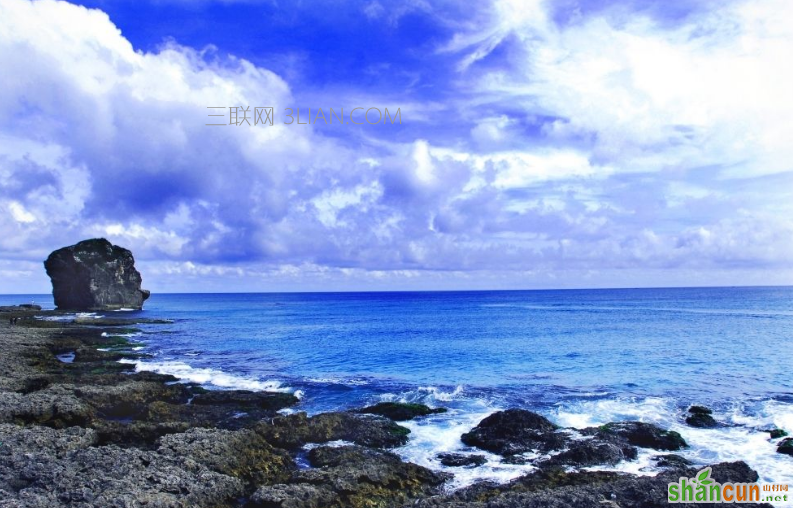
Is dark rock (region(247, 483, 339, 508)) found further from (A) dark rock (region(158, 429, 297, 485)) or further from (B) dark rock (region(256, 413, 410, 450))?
(B) dark rock (region(256, 413, 410, 450))

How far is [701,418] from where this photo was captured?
26.2 m

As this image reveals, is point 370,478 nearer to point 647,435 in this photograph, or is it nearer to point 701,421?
point 647,435

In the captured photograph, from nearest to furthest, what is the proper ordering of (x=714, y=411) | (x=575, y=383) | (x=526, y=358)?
(x=714, y=411)
(x=575, y=383)
(x=526, y=358)

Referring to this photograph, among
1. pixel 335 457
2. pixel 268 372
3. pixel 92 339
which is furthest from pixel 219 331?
pixel 335 457

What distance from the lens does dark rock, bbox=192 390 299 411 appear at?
2911cm

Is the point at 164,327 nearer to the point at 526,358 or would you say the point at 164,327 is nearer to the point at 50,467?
the point at 526,358

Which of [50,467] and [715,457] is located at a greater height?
[50,467]

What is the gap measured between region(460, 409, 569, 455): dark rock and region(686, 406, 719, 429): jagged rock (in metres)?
7.61

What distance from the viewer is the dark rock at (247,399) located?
29.1 meters

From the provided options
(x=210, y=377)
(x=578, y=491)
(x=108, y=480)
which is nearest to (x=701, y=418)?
(x=578, y=491)

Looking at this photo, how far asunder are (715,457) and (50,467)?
81.1 ft

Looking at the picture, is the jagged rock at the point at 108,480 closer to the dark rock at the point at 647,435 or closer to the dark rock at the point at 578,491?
the dark rock at the point at 578,491

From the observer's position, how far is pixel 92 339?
59719 mm

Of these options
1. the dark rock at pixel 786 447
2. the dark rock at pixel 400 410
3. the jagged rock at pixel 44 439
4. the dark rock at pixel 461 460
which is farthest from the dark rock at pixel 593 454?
the jagged rock at pixel 44 439
